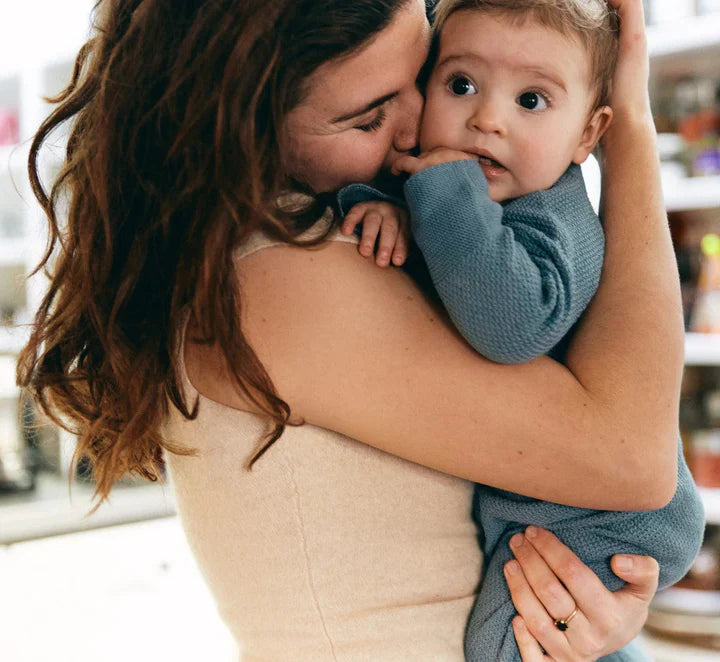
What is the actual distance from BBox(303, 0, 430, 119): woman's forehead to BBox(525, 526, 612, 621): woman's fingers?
505 mm

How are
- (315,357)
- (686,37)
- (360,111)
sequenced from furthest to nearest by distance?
1. (686,37)
2. (360,111)
3. (315,357)

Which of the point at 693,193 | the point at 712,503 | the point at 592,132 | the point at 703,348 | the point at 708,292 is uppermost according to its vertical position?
the point at 592,132

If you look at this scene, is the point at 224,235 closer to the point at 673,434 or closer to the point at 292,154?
the point at 292,154

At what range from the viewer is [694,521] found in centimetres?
89

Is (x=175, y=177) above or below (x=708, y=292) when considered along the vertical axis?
above

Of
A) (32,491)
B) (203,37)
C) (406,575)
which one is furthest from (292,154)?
(32,491)

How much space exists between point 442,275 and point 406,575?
312mm

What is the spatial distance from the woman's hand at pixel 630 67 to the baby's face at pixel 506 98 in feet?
0.17

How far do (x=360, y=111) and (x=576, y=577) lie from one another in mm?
549

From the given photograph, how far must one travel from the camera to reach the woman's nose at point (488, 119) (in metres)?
0.87

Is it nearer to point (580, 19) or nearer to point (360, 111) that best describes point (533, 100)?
point (580, 19)

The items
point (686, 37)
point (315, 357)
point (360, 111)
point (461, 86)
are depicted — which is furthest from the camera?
point (686, 37)

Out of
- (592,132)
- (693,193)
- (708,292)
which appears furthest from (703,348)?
(592,132)

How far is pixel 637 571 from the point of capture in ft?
2.75
